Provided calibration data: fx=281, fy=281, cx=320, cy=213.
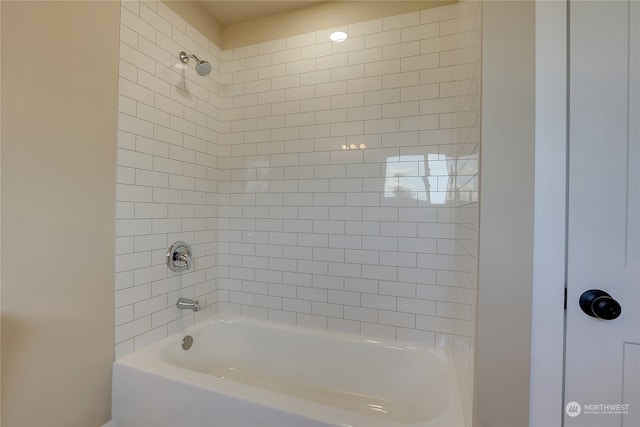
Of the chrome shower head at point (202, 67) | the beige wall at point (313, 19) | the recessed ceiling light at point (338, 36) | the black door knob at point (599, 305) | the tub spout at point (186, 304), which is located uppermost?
the beige wall at point (313, 19)

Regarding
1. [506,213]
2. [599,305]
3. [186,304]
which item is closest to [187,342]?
[186,304]

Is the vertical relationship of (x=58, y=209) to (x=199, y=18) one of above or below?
below

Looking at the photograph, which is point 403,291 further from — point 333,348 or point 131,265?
point 131,265

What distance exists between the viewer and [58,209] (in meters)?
1.23

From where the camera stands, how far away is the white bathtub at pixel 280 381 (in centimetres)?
115

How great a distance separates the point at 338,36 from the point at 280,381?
233 cm

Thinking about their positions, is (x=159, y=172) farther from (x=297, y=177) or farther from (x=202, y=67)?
(x=297, y=177)

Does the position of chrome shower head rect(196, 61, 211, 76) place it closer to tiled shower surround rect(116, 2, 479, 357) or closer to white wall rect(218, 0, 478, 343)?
tiled shower surround rect(116, 2, 479, 357)

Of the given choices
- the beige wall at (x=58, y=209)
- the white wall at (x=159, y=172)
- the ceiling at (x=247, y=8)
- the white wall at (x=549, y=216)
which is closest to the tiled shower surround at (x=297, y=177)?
the white wall at (x=159, y=172)

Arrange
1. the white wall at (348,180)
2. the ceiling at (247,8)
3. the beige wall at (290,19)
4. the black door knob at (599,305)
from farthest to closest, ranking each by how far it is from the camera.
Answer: the ceiling at (247,8)
the beige wall at (290,19)
the white wall at (348,180)
the black door knob at (599,305)

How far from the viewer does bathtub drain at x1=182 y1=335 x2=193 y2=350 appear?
5.92 ft

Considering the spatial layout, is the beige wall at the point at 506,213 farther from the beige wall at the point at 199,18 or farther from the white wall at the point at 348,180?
the beige wall at the point at 199,18

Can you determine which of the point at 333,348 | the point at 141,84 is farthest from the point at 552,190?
the point at 141,84

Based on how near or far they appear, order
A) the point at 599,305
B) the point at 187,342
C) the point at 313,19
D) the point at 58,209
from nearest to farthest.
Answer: the point at 599,305 < the point at 58,209 < the point at 187,342 < the point at 313,19
